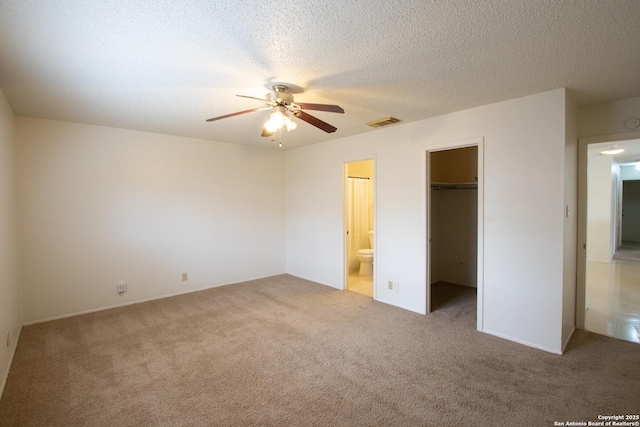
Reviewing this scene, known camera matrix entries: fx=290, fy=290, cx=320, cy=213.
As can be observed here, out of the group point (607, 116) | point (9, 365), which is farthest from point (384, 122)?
point (9, 365)

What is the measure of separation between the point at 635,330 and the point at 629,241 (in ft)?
32.5

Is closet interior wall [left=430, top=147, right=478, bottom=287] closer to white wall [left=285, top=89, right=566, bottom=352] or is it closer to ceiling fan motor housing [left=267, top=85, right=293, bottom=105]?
white wall [left=285, top=89, right=566, bottom=352]

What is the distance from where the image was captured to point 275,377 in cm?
238

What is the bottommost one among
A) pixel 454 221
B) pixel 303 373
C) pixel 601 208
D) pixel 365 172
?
pixel 303 373

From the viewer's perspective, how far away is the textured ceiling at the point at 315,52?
159 cm

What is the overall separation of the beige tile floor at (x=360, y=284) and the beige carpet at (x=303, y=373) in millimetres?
995

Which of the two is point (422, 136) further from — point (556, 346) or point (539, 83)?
point (556, 346)

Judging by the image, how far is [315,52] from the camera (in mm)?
2031

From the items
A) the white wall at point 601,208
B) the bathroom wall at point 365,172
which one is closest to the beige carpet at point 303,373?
the bathroom wall at point 365,172

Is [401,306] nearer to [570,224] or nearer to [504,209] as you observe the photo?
[504,209]

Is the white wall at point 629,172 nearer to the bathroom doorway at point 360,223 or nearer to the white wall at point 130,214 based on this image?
the bathroom doorway at point 360,223

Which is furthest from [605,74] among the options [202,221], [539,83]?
[202,221]

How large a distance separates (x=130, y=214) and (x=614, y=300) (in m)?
7.03

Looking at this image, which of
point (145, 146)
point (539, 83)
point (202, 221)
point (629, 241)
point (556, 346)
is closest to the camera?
point (539, 83)
